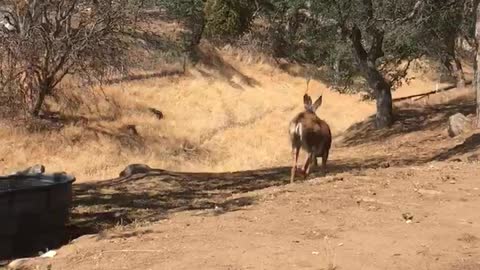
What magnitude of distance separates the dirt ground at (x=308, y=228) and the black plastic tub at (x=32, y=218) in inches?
26.4

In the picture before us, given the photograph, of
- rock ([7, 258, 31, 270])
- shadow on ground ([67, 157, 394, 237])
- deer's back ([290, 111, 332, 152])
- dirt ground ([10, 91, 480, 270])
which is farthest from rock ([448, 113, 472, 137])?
rock ([7, 258, 31, 270])

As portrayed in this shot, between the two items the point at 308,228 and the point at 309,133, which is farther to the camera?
the point at 309,133

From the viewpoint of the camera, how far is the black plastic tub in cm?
902

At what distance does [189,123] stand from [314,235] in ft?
82.9

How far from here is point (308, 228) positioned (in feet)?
25.6

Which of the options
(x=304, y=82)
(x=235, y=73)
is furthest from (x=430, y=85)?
(x=235, y=73)

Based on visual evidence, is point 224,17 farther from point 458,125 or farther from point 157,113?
point 458,125

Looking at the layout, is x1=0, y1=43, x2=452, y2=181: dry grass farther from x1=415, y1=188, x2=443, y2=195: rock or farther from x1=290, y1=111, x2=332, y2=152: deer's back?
x1=415, y1=188, x2=443, y2=195: rock

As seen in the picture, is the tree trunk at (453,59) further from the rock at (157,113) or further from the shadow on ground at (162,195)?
the rock at (157,113)

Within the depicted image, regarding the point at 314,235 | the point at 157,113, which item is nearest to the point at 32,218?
the point at 314,235

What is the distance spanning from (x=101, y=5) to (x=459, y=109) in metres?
15.4

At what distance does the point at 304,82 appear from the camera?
130 ft

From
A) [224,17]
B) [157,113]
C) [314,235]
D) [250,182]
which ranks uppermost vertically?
[224,17]

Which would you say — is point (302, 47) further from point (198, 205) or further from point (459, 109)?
point (198, 205)
